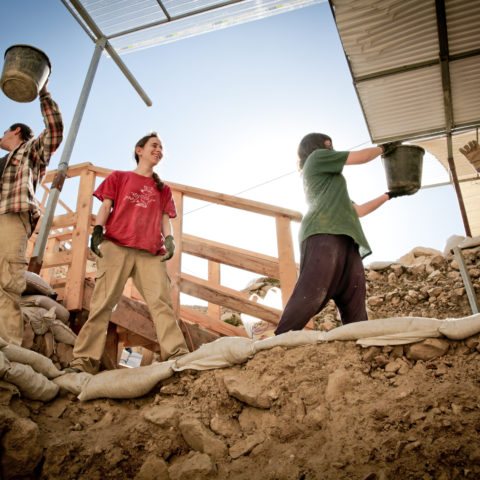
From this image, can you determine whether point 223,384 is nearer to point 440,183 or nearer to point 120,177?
point 120,177

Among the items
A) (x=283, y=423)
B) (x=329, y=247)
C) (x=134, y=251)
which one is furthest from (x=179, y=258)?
(x=283, y=423)

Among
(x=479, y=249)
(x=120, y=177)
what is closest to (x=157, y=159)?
(x=120, y=177)

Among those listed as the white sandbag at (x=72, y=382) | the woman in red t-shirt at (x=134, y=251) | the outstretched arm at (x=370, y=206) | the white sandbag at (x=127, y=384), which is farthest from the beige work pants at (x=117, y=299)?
the outstretched arm at (x=370, y=206)

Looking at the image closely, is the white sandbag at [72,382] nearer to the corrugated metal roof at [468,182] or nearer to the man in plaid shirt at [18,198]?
the man in plaid shirt at [18,198]

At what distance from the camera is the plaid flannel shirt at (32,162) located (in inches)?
95.5

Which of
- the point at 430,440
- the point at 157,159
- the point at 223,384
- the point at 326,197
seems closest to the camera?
the point at 430,440

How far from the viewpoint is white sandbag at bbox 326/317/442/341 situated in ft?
5.31

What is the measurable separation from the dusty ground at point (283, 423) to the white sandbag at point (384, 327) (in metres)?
0.05

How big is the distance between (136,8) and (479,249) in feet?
14.9

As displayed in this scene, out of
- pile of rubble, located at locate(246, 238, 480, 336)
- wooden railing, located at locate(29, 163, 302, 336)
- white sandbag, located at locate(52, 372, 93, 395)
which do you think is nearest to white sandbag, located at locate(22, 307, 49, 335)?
wooden railing, located at locate(29, 163, 302, 336)

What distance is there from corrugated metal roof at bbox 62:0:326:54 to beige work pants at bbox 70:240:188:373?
2.83 metres

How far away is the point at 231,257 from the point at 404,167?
178cm

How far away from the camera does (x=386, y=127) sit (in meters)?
3.77

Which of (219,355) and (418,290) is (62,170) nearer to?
(219,355)
